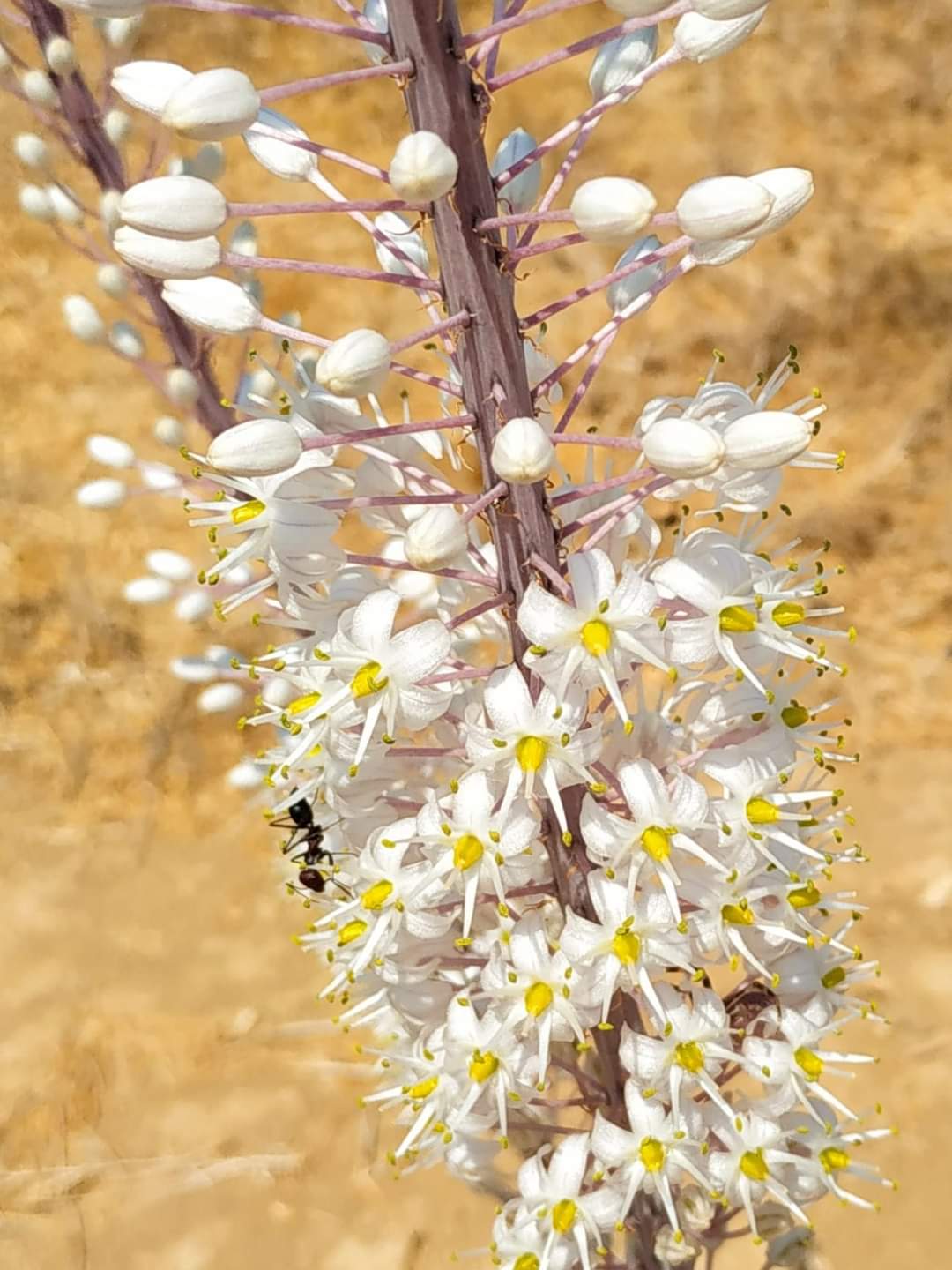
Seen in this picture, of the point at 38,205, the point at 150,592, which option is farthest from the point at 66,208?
the point at 150,592

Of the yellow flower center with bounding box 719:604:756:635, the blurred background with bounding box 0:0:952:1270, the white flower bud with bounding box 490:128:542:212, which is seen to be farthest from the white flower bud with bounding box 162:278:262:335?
the blurred background with bounding box 0:0:952:1270

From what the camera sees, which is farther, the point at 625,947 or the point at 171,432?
the point at 171,432

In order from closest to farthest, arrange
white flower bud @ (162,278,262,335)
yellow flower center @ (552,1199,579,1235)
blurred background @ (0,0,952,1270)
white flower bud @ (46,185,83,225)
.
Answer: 1. white flower bud @ (162,278,262,335)
2. yellow flower center @ (552,1199,579,1235)
3. white flower bud @ (46,185,83,225)
4. blurred background @ (0,0,952,1270)

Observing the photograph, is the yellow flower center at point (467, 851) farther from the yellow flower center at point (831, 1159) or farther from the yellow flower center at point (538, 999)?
the yellow flower center at point (831, 1159)

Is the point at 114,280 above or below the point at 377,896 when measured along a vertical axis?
above

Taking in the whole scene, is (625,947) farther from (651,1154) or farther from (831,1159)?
(831,1159)

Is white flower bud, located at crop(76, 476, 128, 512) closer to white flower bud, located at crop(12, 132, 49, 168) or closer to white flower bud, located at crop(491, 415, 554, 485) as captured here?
white flower bud, located at crop(12, 132, 49, 168)

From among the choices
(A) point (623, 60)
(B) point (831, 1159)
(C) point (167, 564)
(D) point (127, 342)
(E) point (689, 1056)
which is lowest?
(B) point (831, 1159)
